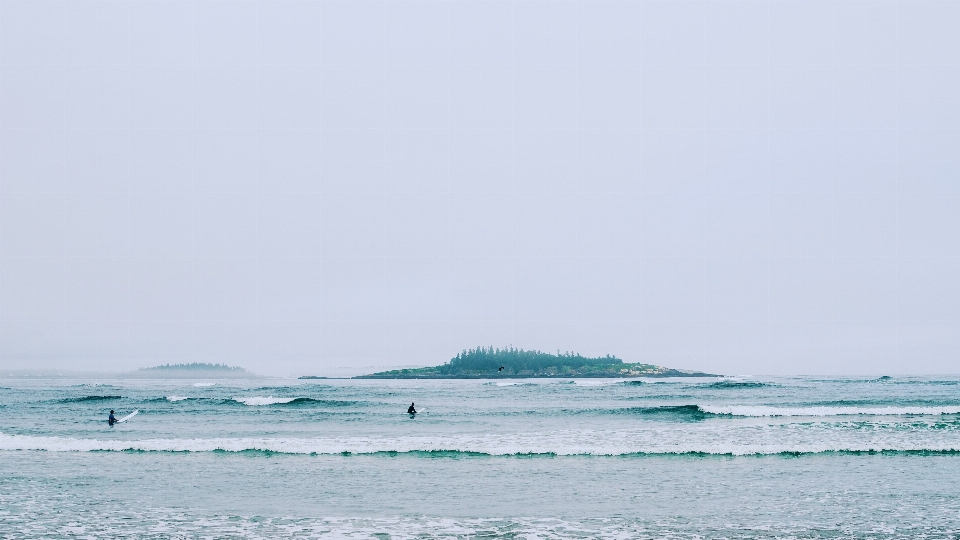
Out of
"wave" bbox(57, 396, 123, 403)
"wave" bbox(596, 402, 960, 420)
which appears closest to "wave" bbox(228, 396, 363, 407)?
"wave" bbox(57, 396, 123, 403)

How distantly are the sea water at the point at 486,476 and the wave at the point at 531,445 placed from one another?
0.13 metres

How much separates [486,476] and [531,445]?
800cm

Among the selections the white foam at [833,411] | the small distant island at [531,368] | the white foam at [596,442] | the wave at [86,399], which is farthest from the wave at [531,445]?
the small distant island at [531,368]

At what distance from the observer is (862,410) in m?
49.1

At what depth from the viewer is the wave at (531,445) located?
2920 centimetres

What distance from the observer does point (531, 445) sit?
31.7 meters

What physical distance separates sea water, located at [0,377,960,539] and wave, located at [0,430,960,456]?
0.13 meters

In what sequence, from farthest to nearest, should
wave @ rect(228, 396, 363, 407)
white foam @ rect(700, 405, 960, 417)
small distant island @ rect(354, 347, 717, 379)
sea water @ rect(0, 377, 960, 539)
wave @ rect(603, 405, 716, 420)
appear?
A: small distant island @ rect(354, 347, 717, 379) → wave @ rect(228, 396, 363, 407) → white foam @ rect(700, 405, 960, 417) → wave @ rect(603, 405, 716, 420) → sea water @ rect(0, 377, 960, 539)

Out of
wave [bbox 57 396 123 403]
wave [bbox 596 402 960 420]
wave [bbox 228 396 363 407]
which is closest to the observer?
wave [bbox 596 402 960 420]

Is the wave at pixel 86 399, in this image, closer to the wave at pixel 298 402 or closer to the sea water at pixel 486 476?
the wave at pixel 298 402

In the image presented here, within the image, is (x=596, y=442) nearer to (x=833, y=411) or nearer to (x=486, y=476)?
(x=486, y=476)

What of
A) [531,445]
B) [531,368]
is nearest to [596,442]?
[531,445]

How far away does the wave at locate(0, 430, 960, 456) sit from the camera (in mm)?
29203

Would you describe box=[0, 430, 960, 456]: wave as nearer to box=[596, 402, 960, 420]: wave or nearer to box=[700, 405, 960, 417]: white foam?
box=[596, 402, 960, 420]: wave
